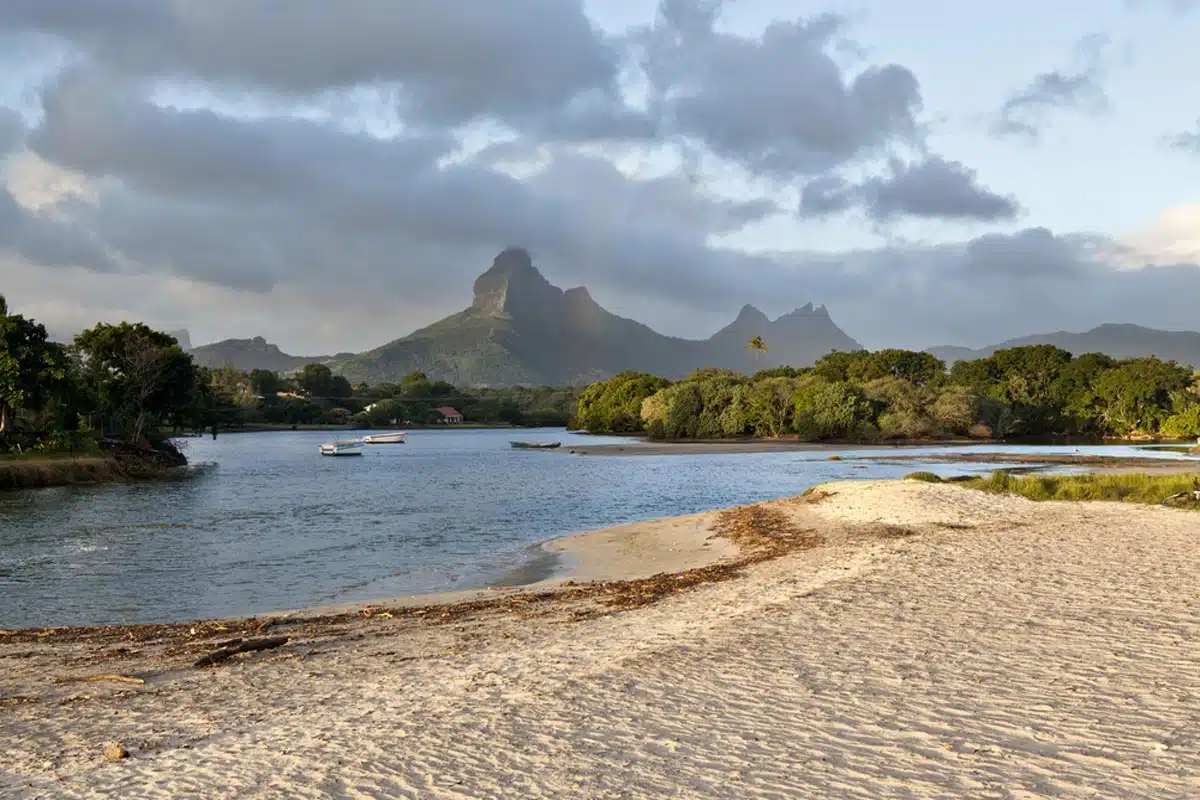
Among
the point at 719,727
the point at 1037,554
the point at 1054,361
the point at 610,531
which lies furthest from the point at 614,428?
the point at 719,727

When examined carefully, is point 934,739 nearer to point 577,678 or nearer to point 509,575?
point 577,678

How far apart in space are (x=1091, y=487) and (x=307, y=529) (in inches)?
1132

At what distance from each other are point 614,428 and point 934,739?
14998 centimetres

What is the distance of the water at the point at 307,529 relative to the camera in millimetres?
18578

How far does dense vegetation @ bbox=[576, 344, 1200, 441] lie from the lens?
111 m

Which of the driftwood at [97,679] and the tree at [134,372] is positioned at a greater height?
the tree at [134,372]

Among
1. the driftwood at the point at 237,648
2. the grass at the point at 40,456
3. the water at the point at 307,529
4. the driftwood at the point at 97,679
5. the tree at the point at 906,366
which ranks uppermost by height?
the tree at the point at 906,366

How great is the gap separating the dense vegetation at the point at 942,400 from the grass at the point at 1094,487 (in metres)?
75.0

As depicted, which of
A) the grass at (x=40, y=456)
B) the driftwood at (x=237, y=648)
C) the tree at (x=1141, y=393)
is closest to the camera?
the driftwood at (x=237, y=648)

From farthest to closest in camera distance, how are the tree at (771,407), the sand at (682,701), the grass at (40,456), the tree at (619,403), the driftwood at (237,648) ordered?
the tree at (619,403)
the tree at (771,407)
the grass at (40,456)
the driftwood at (237,648)
the sand at (682,701)

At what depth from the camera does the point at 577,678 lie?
382 inches

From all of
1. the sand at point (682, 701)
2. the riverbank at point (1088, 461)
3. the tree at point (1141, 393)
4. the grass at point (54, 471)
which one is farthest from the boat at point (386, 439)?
the sand at point (682, 701)

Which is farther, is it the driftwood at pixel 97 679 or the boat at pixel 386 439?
the boat at pixel 386 439

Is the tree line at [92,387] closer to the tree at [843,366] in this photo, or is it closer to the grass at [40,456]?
the grass at [40,456]
